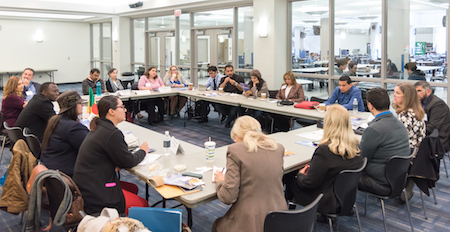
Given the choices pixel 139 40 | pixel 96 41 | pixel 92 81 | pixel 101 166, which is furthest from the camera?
pixel 96 41

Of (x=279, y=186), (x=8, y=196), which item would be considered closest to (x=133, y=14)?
(x=8, y=196)

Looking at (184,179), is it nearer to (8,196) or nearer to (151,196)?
(8,196)

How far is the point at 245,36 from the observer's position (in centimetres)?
966

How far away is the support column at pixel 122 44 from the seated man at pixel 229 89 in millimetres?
6741

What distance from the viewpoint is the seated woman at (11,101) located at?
5.38 meters

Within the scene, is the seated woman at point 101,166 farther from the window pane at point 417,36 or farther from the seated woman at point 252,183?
the window pane at point 417,36

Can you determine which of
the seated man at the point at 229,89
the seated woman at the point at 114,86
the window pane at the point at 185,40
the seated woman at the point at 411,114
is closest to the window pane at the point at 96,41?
the window pane at the point at 185,40

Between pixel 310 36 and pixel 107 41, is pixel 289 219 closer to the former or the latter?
pixel 310 36

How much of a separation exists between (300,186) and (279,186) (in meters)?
0.64

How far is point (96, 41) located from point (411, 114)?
601 inches

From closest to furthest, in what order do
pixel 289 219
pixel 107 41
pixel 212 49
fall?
pixel 289 219
pixel 212 49
pixel 107 41

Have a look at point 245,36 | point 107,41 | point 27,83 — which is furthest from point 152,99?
point 107,41

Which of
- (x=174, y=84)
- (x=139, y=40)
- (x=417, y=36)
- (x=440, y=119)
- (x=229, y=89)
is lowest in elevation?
(x=440, y=119)

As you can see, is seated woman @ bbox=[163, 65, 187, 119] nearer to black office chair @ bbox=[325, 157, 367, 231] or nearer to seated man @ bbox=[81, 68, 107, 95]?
seated man @ bbox=[81, 68, 107, 95]
